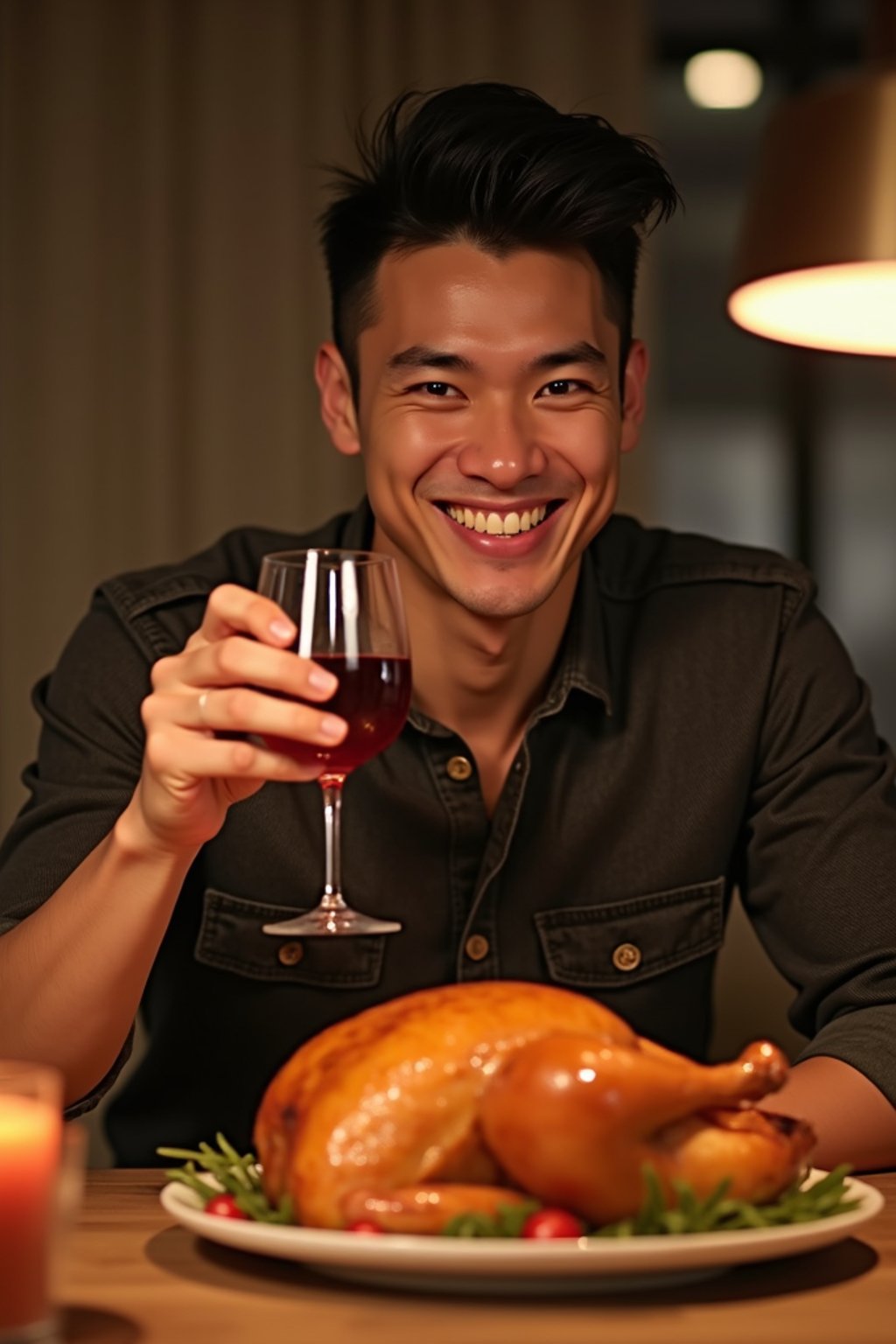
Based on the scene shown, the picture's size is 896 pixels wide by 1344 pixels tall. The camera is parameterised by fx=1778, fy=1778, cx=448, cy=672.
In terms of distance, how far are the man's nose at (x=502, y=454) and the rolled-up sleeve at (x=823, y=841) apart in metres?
0.45

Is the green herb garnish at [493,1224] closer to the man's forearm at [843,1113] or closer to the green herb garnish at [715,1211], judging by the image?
the green herb garnish at [715,1211]

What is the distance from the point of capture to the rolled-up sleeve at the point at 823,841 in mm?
1900

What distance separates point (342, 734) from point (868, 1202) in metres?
0.48

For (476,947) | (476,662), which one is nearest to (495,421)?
(476,662)

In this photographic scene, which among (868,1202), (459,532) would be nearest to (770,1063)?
(868,1202)

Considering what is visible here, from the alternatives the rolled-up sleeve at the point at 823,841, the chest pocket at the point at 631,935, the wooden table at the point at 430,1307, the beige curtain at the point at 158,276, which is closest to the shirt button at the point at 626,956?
the chest pocket at the point at 631,935

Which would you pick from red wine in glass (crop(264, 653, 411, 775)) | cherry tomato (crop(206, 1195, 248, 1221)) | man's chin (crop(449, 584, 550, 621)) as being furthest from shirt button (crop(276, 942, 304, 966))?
cherry tomato (crop(206, 1195, 248, 1221))

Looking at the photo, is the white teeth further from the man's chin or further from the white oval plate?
the white oval plate

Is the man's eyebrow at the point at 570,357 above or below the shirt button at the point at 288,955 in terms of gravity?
above

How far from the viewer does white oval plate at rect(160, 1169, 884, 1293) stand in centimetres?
91

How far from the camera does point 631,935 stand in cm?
213

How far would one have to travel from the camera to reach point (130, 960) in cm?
156

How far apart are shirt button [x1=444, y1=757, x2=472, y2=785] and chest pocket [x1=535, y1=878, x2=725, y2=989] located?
0.19 meters

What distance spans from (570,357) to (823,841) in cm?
62
